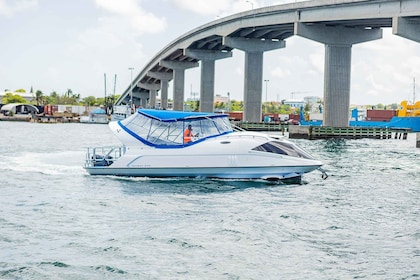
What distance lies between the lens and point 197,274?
15969mm

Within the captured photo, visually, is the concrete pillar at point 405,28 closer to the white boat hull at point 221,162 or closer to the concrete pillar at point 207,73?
the white boat hull at point 221,162

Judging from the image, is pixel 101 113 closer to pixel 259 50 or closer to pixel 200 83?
pixel 200 83

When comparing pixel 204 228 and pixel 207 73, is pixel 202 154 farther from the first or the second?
pixel 207 73

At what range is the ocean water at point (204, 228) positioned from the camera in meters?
16.5

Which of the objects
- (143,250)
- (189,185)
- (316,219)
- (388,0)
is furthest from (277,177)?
(388,0)

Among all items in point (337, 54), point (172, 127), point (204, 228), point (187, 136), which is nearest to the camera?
point (204, 228)

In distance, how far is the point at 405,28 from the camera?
5897 centimetres

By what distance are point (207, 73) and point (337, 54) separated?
38491 mm

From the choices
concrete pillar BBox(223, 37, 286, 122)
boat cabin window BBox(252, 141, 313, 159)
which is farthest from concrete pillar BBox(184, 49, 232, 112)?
boat cabin window BBox(252, 141, 313, 159)

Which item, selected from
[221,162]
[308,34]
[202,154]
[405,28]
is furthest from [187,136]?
[308,34]

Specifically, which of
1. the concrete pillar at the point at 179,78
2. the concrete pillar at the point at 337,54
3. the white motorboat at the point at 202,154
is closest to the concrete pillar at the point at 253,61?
the concrete pillar at the point at 337,54

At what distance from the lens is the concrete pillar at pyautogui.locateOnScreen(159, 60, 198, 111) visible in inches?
5049

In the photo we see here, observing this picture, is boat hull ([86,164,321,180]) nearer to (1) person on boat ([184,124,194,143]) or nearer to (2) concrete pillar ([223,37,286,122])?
(1) person on boat ([184,124,194,143])

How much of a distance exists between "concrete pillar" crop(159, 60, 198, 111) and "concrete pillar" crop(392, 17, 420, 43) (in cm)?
7261
